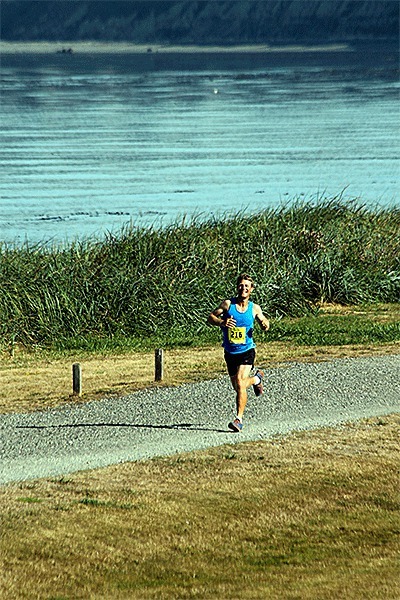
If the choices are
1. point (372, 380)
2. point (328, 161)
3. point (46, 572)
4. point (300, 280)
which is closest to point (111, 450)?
point (46, 572)

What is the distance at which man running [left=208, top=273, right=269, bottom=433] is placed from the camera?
45.6ft

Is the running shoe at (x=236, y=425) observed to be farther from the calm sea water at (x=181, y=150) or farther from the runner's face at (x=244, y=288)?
the calm sea water at (x=181, y=150)

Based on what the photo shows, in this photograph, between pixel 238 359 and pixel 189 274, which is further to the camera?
pixel 189 274

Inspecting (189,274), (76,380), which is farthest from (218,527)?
(189,274)

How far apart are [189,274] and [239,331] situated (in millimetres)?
14352

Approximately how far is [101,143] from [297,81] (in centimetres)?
7541

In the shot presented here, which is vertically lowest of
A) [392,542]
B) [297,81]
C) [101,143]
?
[392,542]

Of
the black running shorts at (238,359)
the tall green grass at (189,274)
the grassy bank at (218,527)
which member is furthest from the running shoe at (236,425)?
the tall green grass at (189,274)

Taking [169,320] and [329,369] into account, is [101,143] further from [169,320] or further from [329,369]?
[329,369]

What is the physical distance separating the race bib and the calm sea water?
23.5m

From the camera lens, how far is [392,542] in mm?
11164

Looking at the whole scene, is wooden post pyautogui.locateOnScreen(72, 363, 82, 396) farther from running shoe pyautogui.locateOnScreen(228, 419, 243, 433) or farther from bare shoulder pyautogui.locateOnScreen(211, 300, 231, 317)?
bare shoulder pyautogui.locateOnScreen(211, 300, 231, 317)

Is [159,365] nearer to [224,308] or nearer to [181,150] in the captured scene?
[224,308]

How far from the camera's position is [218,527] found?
37.7ft
